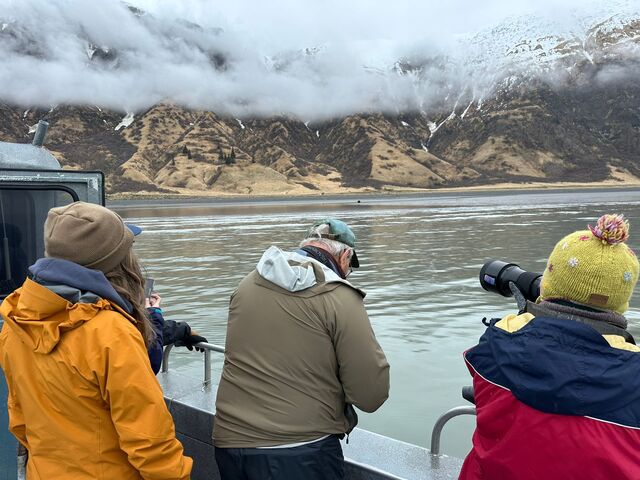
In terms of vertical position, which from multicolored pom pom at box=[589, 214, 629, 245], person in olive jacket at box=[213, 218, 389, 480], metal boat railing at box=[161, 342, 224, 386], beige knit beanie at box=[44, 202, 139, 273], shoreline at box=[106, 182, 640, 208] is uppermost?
multicolored pom pom at box=[589, 214, 629, 245]

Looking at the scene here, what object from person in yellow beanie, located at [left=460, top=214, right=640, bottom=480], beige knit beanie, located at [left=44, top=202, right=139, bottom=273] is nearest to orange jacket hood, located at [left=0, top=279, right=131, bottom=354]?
beige knit beanie, located at [left=44, top=202, right=139, bottom=273]

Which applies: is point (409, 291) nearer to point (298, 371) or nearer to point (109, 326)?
point (298, 371)

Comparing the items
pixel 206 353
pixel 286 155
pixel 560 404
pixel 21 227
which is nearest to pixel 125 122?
pixel 286 155

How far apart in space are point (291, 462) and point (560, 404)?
1.06 meters

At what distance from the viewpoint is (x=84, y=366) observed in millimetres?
1884

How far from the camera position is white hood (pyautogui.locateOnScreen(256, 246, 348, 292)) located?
2.21 metres

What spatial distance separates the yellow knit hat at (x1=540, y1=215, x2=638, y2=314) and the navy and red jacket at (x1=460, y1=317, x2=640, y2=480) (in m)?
0.13

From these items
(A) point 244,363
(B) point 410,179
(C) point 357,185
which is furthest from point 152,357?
(B) point 410,179

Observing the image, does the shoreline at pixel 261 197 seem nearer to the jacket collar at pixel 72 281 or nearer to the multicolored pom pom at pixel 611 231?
the jacket collar at pixel 72 281

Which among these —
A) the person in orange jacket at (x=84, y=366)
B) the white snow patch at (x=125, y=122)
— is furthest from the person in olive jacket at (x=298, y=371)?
the white snow patch at (x=125, y=122)

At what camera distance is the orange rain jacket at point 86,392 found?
1880 mm

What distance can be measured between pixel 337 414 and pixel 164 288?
36.5ft

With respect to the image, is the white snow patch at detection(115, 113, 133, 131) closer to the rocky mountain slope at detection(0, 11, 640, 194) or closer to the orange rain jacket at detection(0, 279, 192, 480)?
the rocky mountain slope at detection(0, 11, 640, 194)

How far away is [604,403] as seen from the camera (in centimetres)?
156
